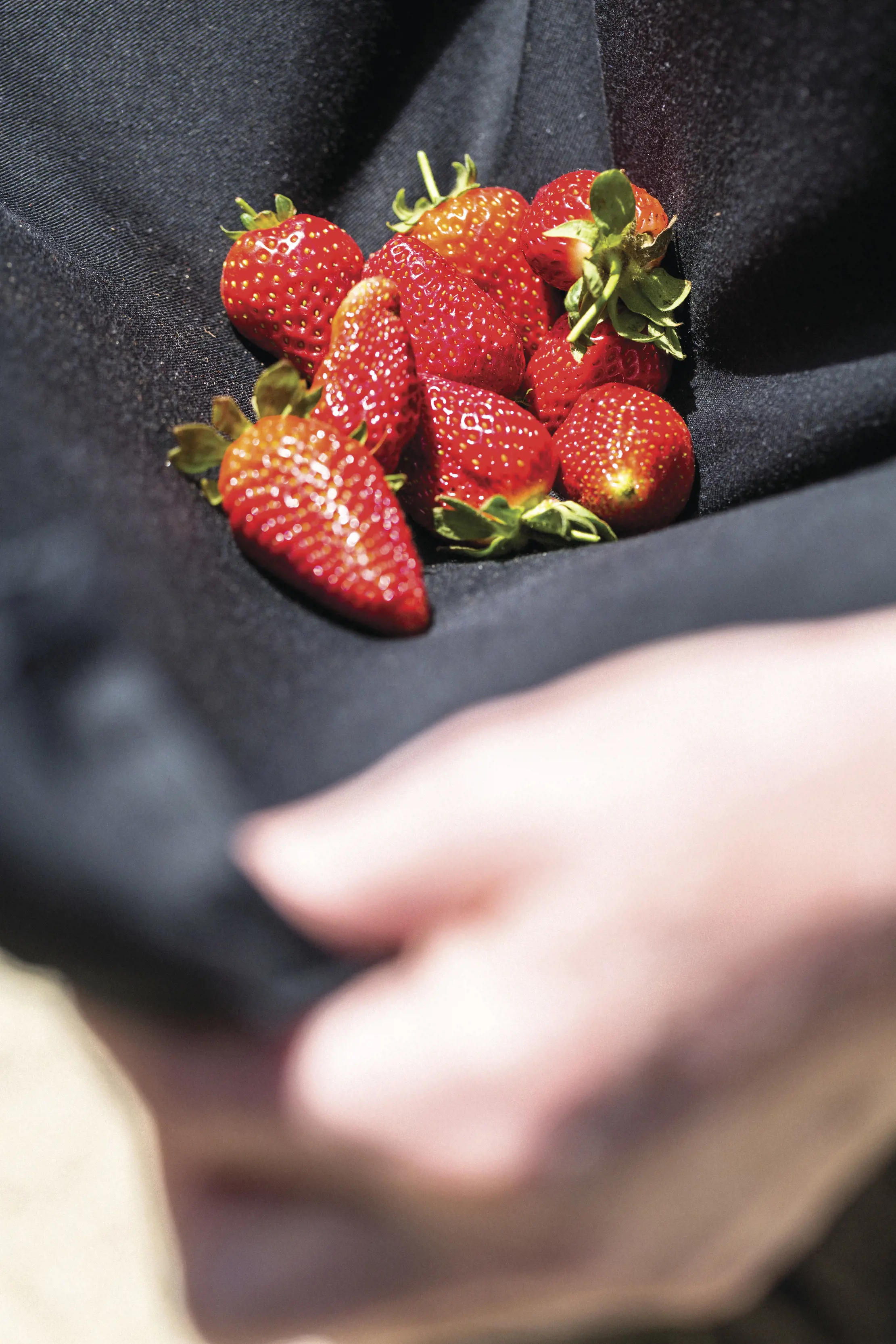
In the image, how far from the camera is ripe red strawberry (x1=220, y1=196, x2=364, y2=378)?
1.86 feet

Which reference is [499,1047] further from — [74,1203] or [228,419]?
[74,1203]

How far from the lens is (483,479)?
1.75 feet

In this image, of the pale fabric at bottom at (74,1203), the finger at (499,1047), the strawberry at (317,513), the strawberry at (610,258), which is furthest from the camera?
the pale fabric at bottom at (74,1203)

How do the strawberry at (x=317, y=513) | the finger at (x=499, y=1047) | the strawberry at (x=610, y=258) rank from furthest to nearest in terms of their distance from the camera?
the strawberry at (x=610, y=258), the strawberry at (x=317, y=513), the finger at (x=499, y=1047)

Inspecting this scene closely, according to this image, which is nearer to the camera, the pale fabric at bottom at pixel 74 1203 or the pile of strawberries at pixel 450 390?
the pile of strawberries at pixel 450 390

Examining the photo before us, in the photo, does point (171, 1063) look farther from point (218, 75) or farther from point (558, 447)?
point (218, 75)

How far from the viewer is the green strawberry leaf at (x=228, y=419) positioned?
473 millimetres

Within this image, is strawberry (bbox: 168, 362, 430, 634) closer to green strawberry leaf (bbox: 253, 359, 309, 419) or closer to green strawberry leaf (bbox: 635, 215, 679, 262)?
green strawberry leaf (bbox: 253, 359, 309, 419)

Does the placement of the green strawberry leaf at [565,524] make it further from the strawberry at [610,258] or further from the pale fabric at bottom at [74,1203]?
the pale fabric at bottom at [74,1203]

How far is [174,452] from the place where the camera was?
1.49 feet

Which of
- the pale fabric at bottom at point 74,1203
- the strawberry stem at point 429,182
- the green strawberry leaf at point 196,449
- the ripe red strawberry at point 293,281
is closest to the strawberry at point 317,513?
the green strawberry leaf at point 196,449

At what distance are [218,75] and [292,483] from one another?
0.35 meters

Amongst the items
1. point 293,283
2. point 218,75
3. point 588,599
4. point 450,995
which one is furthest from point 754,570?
point 218,75

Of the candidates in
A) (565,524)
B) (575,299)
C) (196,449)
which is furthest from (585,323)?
(196,449)
